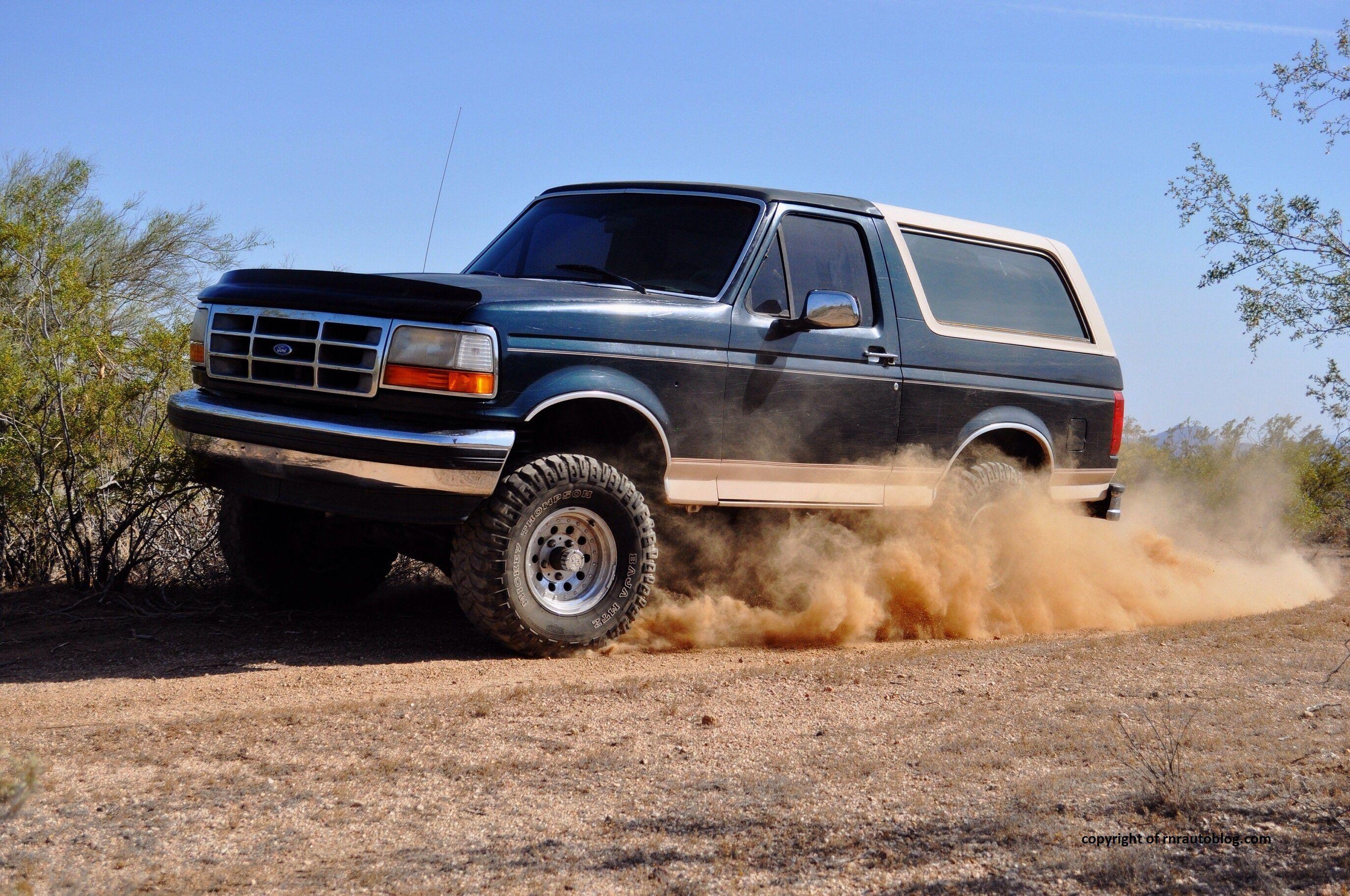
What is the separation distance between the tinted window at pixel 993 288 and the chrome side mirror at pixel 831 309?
3.51ft

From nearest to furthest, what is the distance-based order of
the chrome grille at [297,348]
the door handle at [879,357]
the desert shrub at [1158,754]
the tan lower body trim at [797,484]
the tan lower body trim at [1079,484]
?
the desert shrub at [1158,754] < the chrome grille at [297,348] < the tan lower body trim at [797,484] < the door handle at [879,357] < the tan lower body trim at [1079,484]

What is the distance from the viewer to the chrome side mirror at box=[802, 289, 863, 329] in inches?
232

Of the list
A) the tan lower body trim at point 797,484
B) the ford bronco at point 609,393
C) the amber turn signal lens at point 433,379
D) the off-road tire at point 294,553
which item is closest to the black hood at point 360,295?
the ford bronco at point 609,393

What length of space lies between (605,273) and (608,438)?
0.88 m

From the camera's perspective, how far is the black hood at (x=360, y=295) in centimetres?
501

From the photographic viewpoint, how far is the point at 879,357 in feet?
21.4

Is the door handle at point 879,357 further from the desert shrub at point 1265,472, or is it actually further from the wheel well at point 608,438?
the desert shrub at point 1265,472

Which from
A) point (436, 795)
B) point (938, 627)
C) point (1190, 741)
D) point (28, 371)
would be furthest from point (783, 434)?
point (28, 371)

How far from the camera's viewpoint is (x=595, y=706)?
176 inches

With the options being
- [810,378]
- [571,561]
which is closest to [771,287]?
[810,378]

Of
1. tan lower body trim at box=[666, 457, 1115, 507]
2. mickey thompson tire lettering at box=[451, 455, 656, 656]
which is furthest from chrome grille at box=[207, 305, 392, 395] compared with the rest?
tan lower body trim at box=[666, 457, 1115, 507]

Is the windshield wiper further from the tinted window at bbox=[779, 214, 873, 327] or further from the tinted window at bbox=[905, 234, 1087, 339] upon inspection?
the tinted window at bbox=[905, 234, 1087, 339]

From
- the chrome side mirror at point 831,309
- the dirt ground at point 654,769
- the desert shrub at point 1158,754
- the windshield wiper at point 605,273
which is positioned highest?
the windshield wiper at point 605,273

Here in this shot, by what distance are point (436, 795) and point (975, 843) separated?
1.47m
